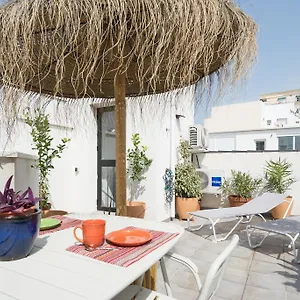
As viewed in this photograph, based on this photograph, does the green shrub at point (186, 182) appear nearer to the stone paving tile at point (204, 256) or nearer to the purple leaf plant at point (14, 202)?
the stone paving tile at point (204, 256)

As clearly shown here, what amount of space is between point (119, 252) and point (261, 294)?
1922 millimetres

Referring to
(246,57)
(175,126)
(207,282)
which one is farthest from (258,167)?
(207,282)

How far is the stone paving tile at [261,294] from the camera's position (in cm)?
238

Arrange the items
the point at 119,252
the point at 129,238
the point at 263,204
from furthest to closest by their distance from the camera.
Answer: the point at 263,204 < the point at 129,238 < the point at 119,252

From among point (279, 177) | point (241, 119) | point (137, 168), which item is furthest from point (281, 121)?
point (137, 168)

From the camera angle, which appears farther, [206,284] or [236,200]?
[236,200]

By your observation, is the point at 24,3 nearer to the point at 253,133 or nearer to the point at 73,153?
the point at 73,153

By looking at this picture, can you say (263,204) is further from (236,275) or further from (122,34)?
(122,34)

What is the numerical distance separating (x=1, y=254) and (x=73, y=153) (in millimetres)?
4618

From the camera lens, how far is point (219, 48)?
163 cm

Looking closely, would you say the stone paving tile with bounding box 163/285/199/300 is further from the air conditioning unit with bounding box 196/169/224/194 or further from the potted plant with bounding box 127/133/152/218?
the air conditioning unit with bounding box 196/169/224/194

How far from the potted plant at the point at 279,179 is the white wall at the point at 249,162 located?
5.0 inches

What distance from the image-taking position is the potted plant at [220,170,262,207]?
5.71m

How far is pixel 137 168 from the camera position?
508 cm
